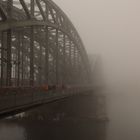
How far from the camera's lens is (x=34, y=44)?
5744 centimetres

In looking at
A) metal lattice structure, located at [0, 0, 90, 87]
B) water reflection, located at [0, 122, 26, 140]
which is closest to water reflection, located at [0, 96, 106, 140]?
water reflection, located at [0, 122, 26, 140]

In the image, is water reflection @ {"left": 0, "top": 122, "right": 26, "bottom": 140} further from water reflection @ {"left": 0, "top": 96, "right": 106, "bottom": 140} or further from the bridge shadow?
the bridge shadow

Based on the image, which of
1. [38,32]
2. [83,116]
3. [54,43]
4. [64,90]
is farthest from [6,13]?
[83,116]

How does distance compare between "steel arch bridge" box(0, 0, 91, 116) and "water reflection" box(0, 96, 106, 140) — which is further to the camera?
"water reflection" box(0, 96, 106, 140)

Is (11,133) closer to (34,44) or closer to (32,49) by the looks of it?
(34,44)

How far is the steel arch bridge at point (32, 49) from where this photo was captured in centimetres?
2702

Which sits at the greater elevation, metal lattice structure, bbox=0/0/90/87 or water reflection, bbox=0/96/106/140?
metal lattice structure, bbox=0/0/90/87

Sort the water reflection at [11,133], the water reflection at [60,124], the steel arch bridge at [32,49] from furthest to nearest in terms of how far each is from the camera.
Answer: the water reflection at [60,124], the water reflection at [11,133], the steel arch bridge at [32,49]

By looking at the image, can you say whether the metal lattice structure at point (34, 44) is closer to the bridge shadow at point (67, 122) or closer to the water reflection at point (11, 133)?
the bridge shadow at point (67, 122)

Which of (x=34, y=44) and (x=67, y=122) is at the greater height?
(x=34, y=44)

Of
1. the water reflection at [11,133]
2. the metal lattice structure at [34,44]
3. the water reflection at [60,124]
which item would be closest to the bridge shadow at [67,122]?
the water reflection at [60,124]

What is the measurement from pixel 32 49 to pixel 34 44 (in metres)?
22.7

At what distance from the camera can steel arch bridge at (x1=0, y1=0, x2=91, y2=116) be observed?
27.0 m

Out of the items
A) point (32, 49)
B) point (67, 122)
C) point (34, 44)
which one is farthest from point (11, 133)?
point (32, 49)
